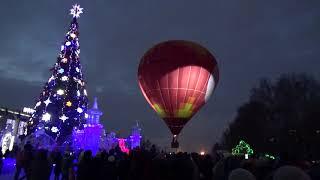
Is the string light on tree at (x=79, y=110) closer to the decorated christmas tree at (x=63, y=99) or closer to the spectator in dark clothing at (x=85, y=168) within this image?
the decorated christmas tree at (x=63, y=99)

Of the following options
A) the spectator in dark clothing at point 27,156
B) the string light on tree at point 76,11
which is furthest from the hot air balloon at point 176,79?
the string light on tree at point 76,11

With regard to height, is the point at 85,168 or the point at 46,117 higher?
the point at 46,117

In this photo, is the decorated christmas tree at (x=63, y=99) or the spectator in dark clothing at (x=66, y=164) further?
the decorated christmas tree at (x=63, y=99)

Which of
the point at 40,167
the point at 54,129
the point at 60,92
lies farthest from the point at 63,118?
the point at 40,167

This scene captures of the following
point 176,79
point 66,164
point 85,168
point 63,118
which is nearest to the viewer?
point 85,168

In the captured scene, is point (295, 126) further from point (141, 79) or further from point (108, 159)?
point (108, 159)

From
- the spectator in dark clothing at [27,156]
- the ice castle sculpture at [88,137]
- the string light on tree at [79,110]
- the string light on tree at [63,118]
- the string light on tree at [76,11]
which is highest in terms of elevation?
the string light on tree at [76,11]

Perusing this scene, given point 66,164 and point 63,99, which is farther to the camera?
point 63,99

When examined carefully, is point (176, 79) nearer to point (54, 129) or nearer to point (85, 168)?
point (85, 168)

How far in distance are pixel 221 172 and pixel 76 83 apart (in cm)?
3421

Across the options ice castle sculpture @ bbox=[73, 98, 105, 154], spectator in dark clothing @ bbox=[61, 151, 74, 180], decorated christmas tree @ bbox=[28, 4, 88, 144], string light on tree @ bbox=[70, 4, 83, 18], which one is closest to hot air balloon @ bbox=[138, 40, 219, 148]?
spectator in dark clothing @ bbox=[61, 151, 74, 180]

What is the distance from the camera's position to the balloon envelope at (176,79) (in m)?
25.1

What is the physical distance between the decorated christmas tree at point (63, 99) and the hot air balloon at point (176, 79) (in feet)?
54.7

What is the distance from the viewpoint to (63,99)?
40.2m
